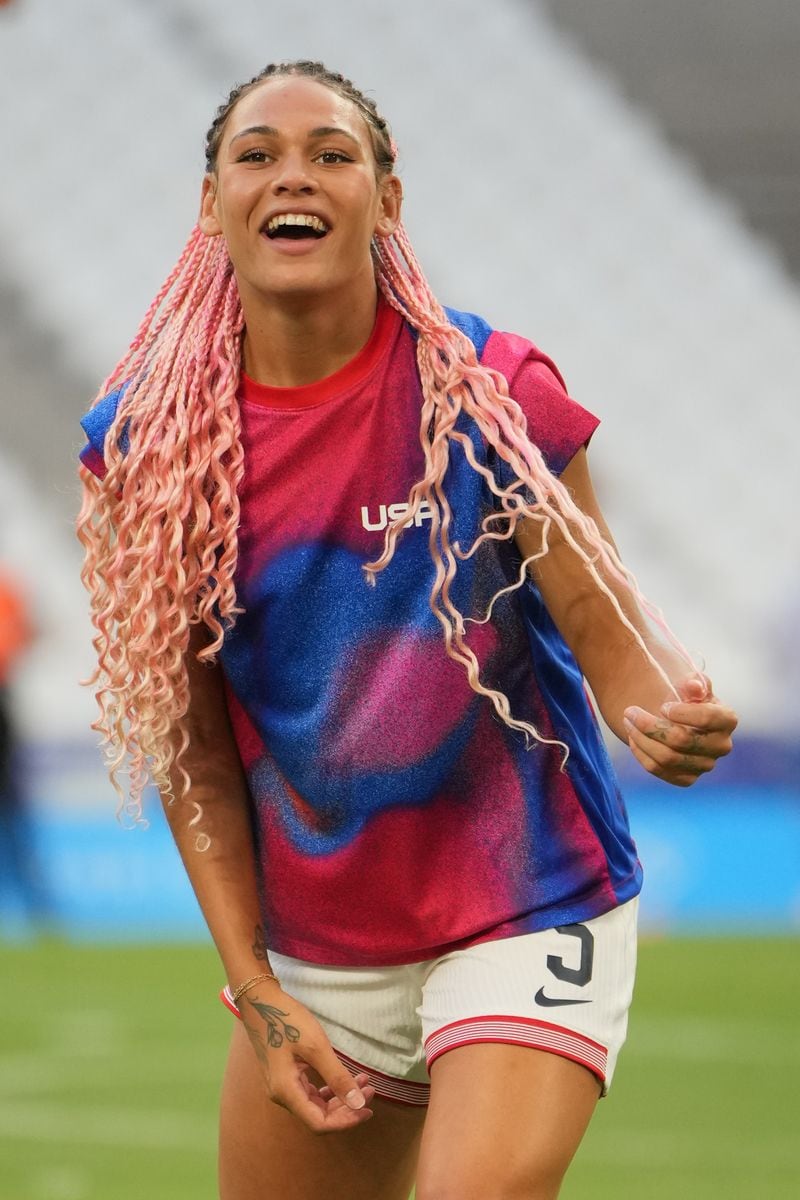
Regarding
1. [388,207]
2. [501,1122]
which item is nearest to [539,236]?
[388,207]

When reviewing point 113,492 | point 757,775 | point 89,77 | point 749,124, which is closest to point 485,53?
→ point 749,124

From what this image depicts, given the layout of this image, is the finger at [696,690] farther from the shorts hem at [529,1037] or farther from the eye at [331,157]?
the eye at [331,157]

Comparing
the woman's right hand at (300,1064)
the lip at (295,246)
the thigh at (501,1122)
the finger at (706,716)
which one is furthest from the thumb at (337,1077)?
the lip at (295,246)

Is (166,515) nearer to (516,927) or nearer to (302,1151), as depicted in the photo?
(516,927)

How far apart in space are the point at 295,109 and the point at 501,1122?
1163mm

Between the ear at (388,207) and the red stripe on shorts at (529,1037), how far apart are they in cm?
94

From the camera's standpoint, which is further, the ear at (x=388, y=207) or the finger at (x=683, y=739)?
the ear at (x=388, y=207)

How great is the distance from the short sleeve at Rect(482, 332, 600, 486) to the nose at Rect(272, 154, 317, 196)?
285 mm

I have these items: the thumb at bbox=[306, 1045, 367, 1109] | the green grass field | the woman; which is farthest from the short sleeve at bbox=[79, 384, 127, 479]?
the green grass field

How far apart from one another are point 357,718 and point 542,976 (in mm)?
360

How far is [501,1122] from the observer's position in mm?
1996

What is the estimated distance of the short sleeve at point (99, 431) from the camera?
228 cm

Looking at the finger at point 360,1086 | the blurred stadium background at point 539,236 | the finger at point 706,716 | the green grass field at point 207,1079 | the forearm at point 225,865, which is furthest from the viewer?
the blurred stadium background at point 539,236

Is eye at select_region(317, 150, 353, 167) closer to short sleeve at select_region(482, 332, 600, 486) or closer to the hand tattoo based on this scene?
short sleeve at select_region(482, 332, 600, 486)
